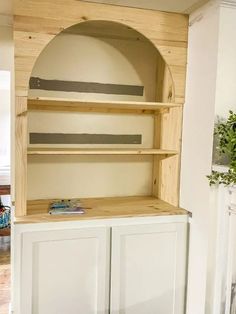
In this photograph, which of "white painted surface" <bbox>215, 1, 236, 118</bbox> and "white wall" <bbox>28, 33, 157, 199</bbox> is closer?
"white painted surface" <bbox>215, 1, 236, 118</bbox>

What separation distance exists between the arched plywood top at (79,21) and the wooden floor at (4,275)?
5.80 ft

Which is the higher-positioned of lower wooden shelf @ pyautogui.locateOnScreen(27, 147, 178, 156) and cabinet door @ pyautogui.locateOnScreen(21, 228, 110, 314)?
lower wooden shelf @ pyautogui.locateOnScreen(27, 147, 178, 156)

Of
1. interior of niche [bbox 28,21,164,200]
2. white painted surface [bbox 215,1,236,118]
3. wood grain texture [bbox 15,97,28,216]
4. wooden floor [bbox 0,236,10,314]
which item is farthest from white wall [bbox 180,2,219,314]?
wooden floor [bbox 0,236,10,314]

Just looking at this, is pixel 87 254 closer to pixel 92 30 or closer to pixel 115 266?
pixel 115 266

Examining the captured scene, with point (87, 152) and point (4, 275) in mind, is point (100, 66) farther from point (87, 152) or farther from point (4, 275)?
point (4, 275)

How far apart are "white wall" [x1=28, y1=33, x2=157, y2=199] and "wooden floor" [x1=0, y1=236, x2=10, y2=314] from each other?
1.02 m

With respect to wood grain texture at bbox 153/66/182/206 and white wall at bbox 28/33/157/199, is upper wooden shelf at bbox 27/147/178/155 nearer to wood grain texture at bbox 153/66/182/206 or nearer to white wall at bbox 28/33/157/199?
wood grain texture at bbox 153/66/182/206

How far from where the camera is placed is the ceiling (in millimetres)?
1841

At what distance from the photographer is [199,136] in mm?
1907

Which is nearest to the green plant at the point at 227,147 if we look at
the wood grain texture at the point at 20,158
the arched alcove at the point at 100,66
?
the arched alcove at the point at 100,66

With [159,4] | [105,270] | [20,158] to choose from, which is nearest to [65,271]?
[105,270]

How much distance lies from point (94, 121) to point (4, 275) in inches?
71.1

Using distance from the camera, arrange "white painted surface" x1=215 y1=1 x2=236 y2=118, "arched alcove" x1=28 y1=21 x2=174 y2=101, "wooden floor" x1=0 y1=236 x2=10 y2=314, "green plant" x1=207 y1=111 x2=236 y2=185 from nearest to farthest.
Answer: "green plant" x1=207 y1=111 x2=236 y2=185 < "white painted surface" x1=215 y1=1 x2=236 y2=118 < "arched alcove" x1=28 y1=21 x2=174 y2=101 < "wooden floor" x1=0 y1=236 x2=10 y2=314

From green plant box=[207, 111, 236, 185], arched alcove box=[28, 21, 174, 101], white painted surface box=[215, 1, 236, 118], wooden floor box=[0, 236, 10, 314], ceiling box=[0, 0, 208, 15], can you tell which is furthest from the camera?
wooden floor box=[0, 236, 10, 314]
